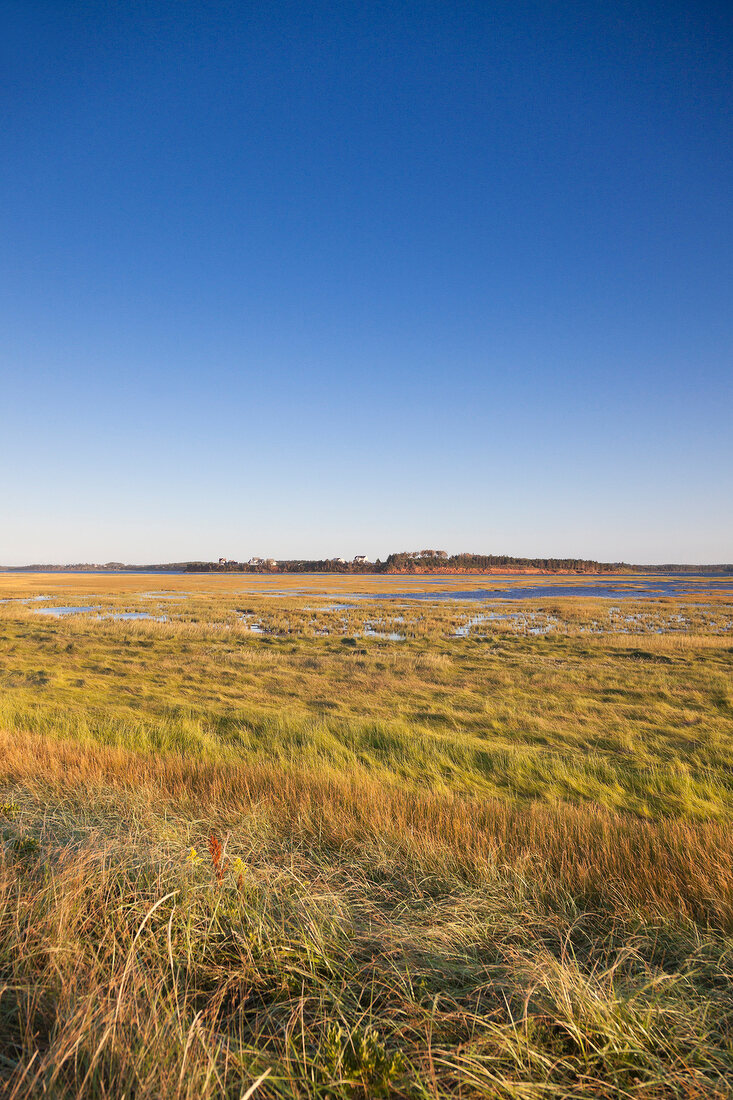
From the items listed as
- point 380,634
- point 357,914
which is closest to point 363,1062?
point 357,914

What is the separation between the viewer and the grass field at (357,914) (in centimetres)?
228

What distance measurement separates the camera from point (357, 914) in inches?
142

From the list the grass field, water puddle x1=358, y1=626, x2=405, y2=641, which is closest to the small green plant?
the grass field

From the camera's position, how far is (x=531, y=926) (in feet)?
12.1

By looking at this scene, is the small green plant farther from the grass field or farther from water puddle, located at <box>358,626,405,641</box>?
water puddle, located at <box>358,626,405,641</box>

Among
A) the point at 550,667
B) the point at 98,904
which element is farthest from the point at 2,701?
the point at 550,667

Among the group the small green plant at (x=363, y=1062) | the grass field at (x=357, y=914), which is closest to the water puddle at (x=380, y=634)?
the grass field at (x=357, y=914)

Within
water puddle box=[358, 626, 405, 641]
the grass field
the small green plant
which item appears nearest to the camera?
the small green plant

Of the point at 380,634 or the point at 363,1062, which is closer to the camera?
the point at 363,1062

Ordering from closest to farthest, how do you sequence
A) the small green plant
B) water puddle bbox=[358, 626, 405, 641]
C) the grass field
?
the small green plant
the grass field
water puddle bbox=[358, 626, 405, 641]

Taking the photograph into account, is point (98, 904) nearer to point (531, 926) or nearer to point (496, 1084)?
point (496, 1084)

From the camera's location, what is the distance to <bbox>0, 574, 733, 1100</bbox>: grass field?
2.28 m

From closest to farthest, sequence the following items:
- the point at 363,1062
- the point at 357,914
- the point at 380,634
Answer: the point at 363,1062 < the point at 357,914 < the point at 380,634

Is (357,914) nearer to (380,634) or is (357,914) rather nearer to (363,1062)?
(363,1062)
